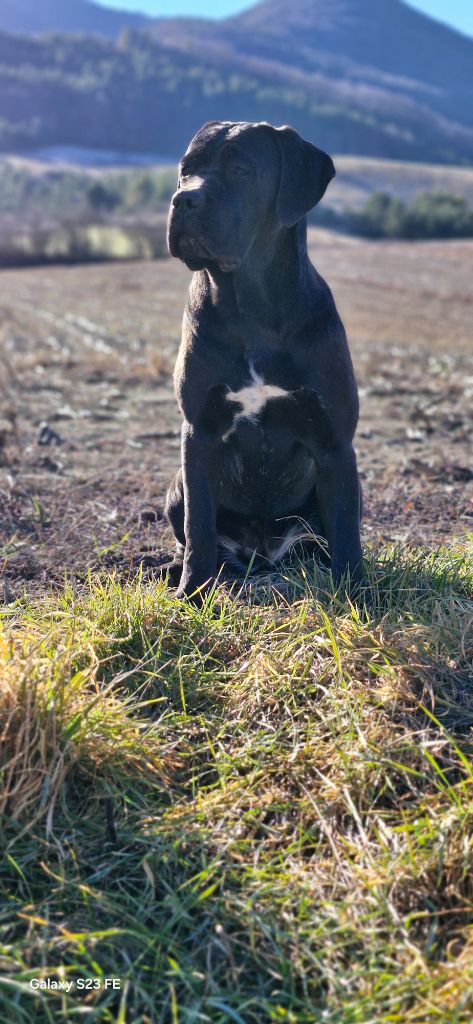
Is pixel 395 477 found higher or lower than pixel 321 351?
lower

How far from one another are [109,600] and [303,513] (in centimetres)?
104

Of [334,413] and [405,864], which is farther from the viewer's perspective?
[334,413]

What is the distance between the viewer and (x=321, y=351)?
3393 millimetres

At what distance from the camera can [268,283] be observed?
344 cm

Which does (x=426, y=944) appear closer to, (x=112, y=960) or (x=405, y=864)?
(x=405, y=864)

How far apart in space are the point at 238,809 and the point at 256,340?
1665 millimetres

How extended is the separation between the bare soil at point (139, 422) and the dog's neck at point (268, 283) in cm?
116

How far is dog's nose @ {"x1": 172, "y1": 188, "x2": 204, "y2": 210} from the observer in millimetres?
3217

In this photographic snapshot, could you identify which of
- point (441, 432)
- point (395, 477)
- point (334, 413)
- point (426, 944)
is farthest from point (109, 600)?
point (441, 432)

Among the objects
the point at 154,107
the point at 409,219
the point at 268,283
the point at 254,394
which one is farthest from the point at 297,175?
the point at 154,107

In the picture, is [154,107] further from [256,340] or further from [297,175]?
Result: [256,340]

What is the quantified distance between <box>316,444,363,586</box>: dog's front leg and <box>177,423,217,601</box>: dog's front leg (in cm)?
42

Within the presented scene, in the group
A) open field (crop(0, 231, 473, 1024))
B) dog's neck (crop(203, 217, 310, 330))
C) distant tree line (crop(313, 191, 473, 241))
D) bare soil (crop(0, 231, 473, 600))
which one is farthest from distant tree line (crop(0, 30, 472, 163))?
open field (crop(0, 231, 473, 1024))

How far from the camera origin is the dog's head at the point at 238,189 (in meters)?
3.25
